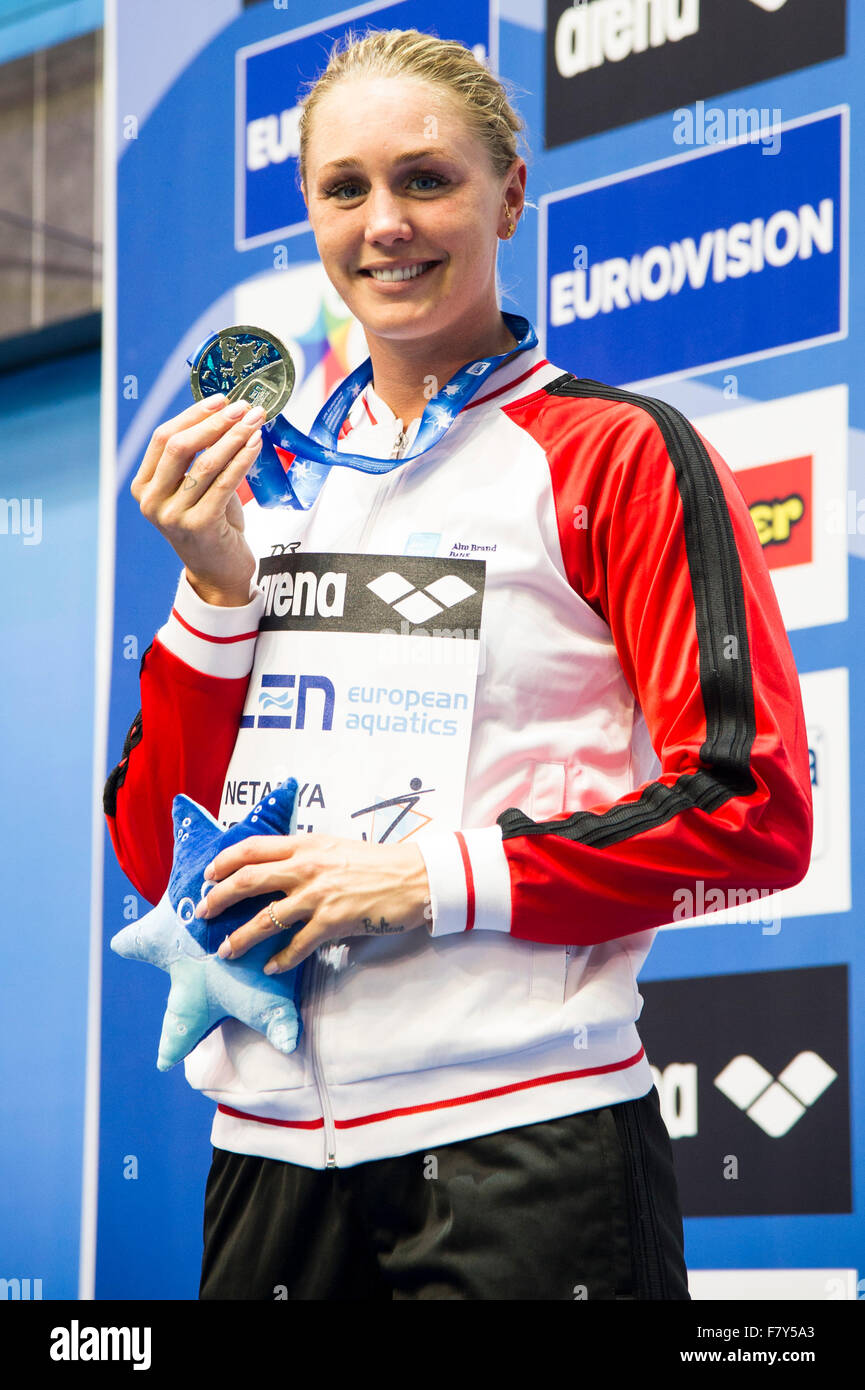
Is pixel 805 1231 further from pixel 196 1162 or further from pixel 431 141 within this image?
pixel 431 141

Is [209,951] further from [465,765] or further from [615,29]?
[615,29]

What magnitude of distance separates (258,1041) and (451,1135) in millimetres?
194

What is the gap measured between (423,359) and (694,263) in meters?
0.90

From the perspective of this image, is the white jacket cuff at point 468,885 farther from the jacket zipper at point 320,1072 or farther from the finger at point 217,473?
the finger at point 217,473

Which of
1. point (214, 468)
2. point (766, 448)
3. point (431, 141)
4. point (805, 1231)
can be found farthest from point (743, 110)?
point (805, 1231)

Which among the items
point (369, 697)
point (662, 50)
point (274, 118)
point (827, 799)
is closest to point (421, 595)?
point (369, 697)

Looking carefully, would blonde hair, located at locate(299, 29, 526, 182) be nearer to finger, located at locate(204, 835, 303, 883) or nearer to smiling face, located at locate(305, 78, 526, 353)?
smiling face, located at locate(305, 78, 526, 353)

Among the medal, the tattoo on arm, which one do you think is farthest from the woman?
the medal

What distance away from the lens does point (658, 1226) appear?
1276 millimetres

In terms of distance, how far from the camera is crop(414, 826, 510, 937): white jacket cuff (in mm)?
1252

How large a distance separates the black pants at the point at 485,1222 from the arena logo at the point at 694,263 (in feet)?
4.29

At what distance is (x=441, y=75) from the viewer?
1480 mm

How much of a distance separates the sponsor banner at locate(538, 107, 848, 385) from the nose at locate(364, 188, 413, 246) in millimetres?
900

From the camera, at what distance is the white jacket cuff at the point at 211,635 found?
4.71 feet
